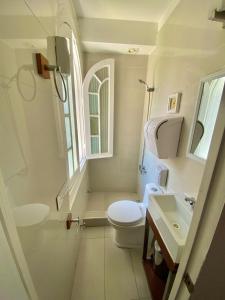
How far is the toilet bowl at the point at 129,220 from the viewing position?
1.60 meters

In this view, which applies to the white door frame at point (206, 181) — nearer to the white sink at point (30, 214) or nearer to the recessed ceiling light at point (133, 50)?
the white sink at point (30, 214)

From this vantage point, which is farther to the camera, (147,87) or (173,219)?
(147,87)

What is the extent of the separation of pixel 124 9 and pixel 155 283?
→ 2716 millimetres

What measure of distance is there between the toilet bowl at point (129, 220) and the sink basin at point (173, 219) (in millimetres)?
279

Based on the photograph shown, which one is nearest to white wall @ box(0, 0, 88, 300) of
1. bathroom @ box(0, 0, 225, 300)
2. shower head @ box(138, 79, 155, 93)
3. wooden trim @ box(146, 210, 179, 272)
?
bathroom @ box(0, 0, 225, 300)

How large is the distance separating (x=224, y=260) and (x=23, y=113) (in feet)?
2.76

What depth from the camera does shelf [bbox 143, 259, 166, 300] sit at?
3.88ft

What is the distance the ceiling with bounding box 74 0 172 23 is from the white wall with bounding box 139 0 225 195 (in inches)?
7.4

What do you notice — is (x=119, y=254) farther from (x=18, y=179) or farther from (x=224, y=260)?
(x=18, y=179)

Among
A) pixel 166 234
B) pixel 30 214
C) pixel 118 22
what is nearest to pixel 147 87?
pixel 118 22

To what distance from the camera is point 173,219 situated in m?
1.28

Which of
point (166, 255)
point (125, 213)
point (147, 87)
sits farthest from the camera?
point (147, 87)

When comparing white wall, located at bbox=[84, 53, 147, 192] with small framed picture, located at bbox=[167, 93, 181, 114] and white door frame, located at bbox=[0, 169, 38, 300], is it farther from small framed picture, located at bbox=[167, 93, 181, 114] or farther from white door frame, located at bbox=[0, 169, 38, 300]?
white door frame, located at bbox=[0, 169, 38, 300]

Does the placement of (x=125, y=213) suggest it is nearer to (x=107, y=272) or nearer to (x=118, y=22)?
(x=107, y=272)
